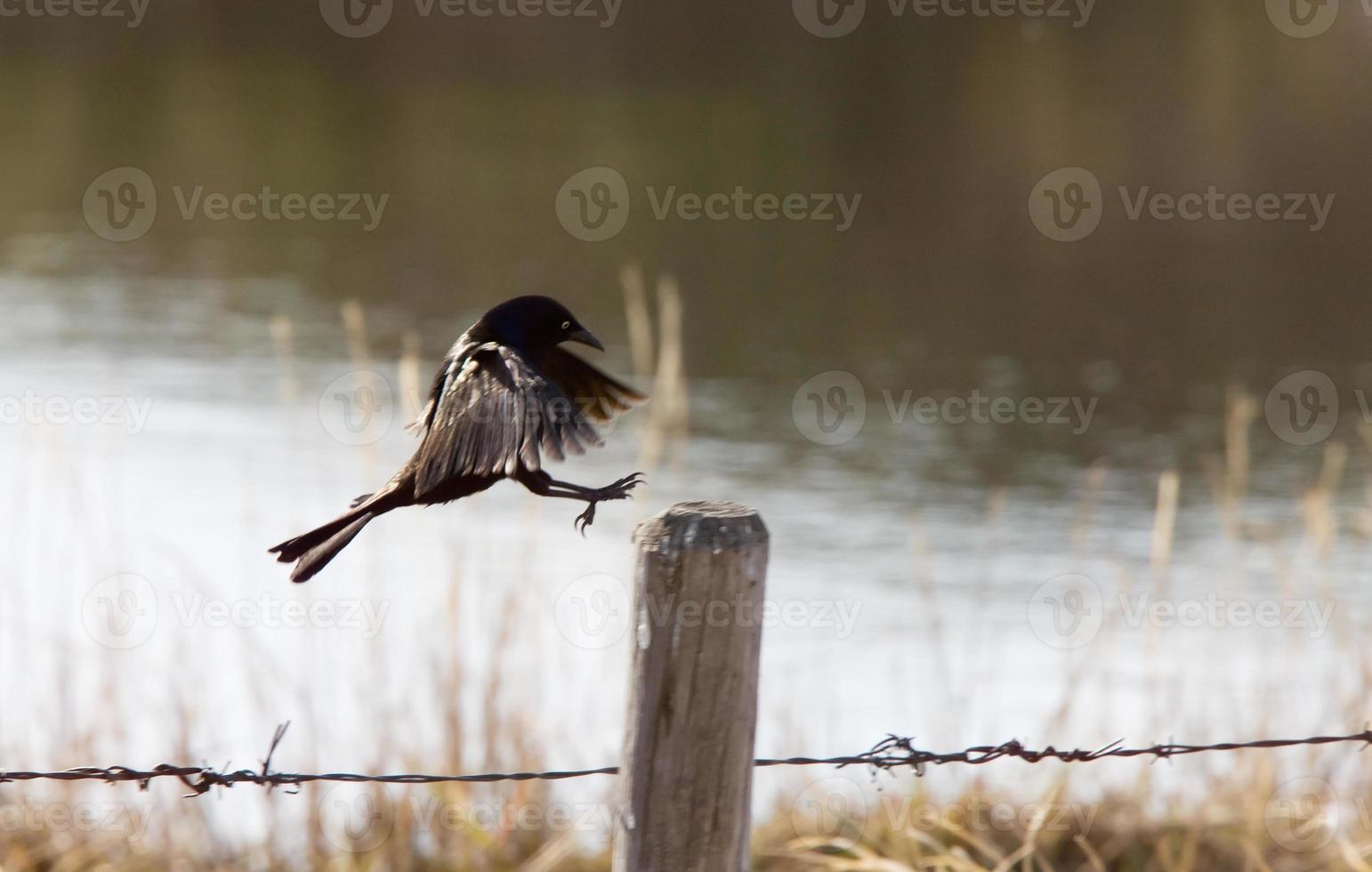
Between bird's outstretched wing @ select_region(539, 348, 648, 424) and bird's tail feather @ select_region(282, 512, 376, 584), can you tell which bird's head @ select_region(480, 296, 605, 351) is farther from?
bird's tail feather @ select_region(282, 512, 376, 584)

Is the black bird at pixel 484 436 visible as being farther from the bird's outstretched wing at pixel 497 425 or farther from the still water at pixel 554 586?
the still water at pixel 554 586

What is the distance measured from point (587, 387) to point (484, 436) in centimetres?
48

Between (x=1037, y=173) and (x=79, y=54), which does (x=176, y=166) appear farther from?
(x=79, y=54)

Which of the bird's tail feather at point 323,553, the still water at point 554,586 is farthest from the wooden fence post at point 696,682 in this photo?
the still water at point 554,586

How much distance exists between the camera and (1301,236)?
1155 cm

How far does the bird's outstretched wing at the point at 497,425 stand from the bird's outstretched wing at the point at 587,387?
322mm

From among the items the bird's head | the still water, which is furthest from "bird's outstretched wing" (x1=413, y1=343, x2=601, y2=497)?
the still water

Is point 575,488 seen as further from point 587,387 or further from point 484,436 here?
point 587,387

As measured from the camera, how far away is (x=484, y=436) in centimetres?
182

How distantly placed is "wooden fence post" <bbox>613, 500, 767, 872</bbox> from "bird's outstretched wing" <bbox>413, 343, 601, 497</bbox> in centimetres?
20

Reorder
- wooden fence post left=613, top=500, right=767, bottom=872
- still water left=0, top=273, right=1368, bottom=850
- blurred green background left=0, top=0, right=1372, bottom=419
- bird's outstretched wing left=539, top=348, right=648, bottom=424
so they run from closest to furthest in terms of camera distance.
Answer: wooden fence post left=613, top=500, right=767, bottom=872 → bird's outstretched wing left=539, top=348, right=648, bottom=424 → still water left=0, top=273, right=1368, bottom=850 → blurred green background left=0, top=0, right=1372, bottom=419

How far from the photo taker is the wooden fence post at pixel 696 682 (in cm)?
160

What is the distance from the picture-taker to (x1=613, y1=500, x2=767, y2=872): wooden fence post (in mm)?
1597

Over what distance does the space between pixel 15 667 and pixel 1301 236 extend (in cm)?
996
